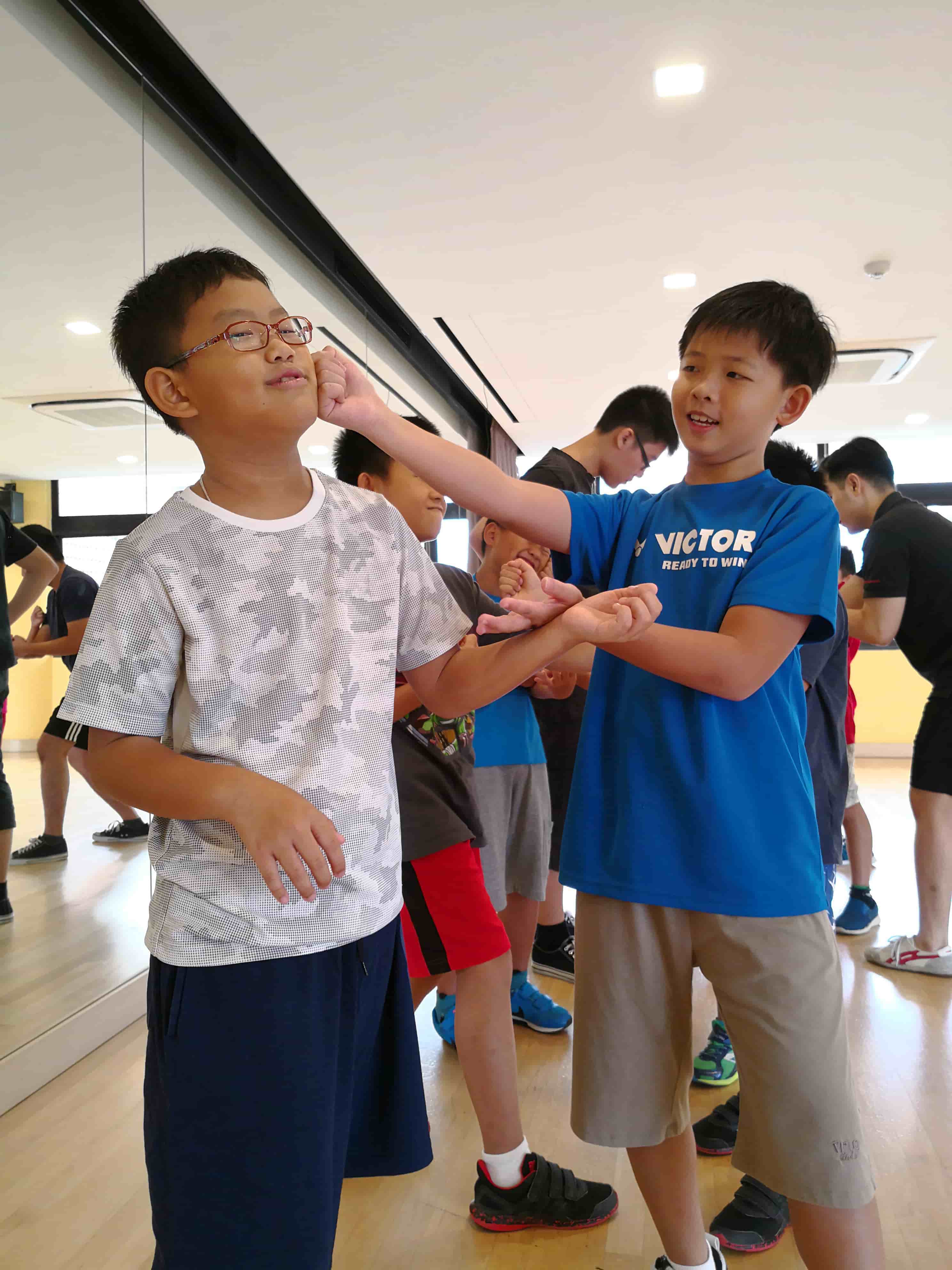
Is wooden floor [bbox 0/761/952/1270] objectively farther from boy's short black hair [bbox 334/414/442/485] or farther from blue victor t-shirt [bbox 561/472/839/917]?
boy's short black hair [bbox 334/414/442/485]

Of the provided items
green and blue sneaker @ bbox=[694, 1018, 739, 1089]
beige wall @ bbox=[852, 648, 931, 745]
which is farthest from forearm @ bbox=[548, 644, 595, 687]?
beige wall @ bbox=[852, 648, 931, 745]

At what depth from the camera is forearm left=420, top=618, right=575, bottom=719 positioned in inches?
34.2

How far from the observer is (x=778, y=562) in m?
0.99

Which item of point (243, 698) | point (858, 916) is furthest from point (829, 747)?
point (243, 698)

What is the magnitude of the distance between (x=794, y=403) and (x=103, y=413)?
1.94 meters

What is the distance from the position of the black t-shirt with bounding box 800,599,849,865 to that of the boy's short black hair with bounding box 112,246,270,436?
1414mm

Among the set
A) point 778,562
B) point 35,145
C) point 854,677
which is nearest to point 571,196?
point 35,145

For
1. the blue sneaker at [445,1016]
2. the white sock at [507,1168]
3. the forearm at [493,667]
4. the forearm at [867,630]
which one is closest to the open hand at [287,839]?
the forearm at [493,667]

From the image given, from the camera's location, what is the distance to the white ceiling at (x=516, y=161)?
2221 millimetres

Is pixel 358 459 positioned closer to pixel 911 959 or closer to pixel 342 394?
pixel 342 394

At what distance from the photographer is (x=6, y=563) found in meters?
2.03

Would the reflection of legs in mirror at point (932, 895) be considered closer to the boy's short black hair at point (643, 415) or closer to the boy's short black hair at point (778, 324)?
the boy's short black hair at point (643, 415)

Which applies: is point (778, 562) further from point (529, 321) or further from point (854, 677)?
point (854, 677)

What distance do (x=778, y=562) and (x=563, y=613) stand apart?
0.97ft
